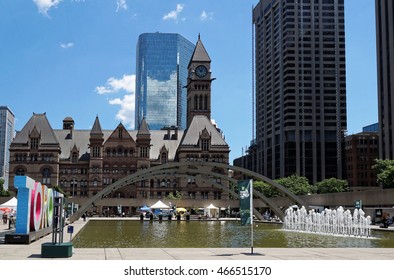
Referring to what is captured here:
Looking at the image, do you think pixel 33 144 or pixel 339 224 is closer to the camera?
pixel 339 224

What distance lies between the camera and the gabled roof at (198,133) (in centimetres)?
13838

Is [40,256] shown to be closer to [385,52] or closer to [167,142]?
[385,52]

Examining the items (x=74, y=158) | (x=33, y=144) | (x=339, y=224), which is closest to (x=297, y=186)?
(x=74, y=158)

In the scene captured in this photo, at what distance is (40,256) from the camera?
22.4 meters

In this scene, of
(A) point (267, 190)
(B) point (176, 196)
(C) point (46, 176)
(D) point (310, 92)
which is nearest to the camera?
(A) point (267, 190)

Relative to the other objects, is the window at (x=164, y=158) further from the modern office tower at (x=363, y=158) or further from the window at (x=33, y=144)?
the modern office tower at (x=363, y=158)

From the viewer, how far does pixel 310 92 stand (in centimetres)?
17950

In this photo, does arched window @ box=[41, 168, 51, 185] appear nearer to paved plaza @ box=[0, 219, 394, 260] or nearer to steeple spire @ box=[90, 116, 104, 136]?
steeple spire @ box=[90, 116, 104, 136]

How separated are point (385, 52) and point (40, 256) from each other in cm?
11117

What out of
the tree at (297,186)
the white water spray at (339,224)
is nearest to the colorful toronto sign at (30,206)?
the white water spray at (339,224)

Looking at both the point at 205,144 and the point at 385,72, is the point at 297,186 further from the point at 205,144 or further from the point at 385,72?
the point at 385,72

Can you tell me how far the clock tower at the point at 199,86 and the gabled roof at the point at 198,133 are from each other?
803cm

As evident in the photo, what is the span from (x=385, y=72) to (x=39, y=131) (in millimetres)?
81529

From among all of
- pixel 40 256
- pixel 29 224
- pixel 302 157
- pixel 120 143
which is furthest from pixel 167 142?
pixel 40 256
